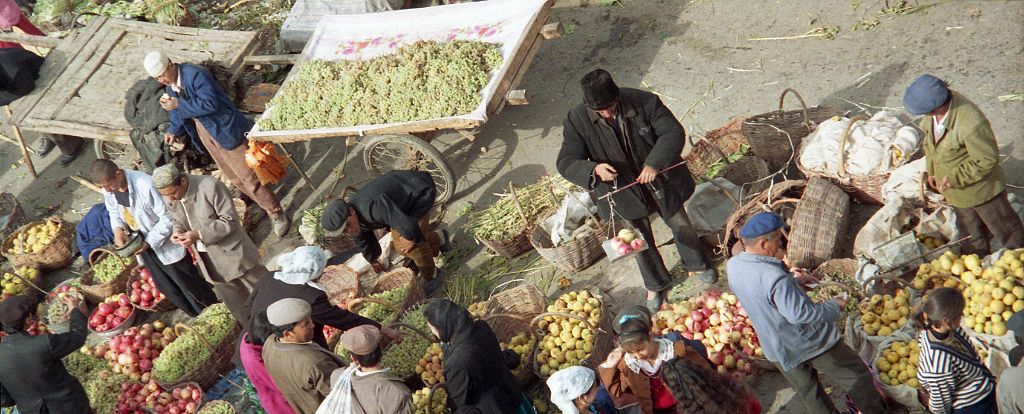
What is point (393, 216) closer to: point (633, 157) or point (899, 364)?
point (633, 157)

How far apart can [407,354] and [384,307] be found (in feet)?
2.56

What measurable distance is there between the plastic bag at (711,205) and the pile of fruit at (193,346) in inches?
172

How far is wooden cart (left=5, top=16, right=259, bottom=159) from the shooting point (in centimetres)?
1050

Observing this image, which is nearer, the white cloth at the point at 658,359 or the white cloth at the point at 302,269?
the white cloth at the point at 658,359

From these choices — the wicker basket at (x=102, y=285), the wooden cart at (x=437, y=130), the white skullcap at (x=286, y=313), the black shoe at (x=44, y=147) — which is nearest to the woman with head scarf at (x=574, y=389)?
the white skullcap at (x=286, y=313)

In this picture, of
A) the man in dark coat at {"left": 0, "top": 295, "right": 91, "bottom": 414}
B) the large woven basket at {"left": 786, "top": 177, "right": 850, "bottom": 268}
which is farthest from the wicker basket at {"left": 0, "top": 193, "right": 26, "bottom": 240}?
the large woven basket at {"left": 786, "top": 177, "right": 850, "bottom": 268}

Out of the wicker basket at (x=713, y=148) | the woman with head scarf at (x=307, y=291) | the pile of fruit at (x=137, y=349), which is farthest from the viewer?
the pile of fruit at (x=137, y=349)

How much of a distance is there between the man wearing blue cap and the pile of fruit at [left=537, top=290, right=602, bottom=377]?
1731 mm

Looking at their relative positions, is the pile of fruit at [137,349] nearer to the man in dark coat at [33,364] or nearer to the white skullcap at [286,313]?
the man in dark coat at [33,364]

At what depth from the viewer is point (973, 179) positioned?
19.0ft

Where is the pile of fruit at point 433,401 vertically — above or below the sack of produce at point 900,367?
below

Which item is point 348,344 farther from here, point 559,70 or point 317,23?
point 317,23

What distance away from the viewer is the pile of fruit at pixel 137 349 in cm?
851

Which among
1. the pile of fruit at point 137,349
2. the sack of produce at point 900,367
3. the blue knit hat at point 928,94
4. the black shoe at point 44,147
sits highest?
the blue knit hat at point 928,94
